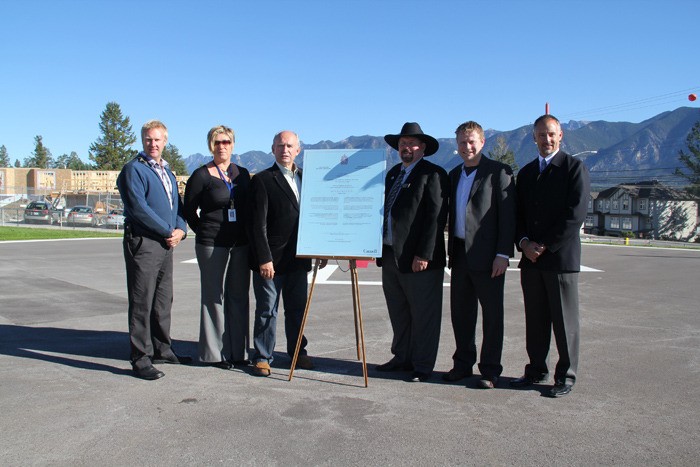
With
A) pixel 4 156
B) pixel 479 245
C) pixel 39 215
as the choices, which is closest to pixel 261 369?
pixel 479 245

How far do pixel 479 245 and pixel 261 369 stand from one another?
87.8 inches

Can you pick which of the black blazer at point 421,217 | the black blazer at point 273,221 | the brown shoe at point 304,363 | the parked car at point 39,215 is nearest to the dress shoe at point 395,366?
the brown shoe at point 304,363

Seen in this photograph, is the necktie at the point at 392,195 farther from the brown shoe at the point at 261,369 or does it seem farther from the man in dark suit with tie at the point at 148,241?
the man in dark suit with tie at the point at 148,241

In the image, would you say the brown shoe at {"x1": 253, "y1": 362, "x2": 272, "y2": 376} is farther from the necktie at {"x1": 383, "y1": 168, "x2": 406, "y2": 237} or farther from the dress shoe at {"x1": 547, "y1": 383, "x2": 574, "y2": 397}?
the dress shoe at {"x1": 547, "y1": 383, "x2": 574, "y2": 397}

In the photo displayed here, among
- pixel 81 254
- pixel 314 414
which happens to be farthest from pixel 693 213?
pixel 314 414

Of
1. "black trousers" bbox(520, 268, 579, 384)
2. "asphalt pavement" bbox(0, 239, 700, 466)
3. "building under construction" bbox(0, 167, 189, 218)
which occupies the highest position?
"building under construction" bbox(0, 167, 189, 218)

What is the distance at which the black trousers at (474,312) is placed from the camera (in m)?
4.90

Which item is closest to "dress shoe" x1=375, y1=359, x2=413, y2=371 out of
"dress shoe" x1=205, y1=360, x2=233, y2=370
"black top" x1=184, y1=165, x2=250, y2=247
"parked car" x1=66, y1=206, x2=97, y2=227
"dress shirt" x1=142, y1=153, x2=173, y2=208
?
"dress shoe" x1=205, y1=360, x2=233, y2=370

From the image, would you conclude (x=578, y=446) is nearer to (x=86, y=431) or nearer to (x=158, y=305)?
(x=86, y=431)

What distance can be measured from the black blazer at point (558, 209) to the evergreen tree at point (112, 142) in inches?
3345

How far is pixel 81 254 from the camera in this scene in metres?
16.6

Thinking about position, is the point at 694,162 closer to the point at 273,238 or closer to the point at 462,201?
Answer: the point at 462,201

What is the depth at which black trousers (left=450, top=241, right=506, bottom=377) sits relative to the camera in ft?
16.1

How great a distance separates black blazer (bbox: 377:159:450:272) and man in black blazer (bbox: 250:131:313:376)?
978 mm
